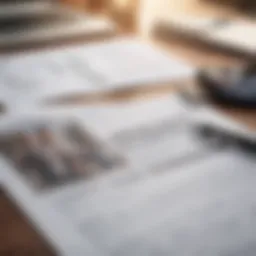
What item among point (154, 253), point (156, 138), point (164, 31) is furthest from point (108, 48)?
point (154, 253)

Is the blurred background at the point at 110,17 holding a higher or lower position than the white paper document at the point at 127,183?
higher

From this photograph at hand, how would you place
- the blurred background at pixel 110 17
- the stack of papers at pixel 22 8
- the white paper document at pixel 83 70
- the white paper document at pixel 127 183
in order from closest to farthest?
the white paper document at pixel 127 183
the white paper document at pixel 83 70
the blurred background at pixel 110 17
the stack of papers at pixel 22 8

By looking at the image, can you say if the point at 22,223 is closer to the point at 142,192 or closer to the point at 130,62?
the point at 142,192

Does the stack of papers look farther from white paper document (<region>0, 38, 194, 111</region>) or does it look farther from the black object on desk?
the black object on desk

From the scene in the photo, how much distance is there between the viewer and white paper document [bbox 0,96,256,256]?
560 millimetres

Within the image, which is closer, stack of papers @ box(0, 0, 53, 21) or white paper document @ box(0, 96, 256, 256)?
white paper document @ box(0, 96, 256, 256)

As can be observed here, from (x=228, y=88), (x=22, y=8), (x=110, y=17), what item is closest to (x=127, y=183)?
(x=228, y=88)

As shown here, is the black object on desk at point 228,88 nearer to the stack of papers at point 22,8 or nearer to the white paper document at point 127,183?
the white paper document at point 127,183

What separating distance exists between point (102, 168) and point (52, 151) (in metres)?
0.07

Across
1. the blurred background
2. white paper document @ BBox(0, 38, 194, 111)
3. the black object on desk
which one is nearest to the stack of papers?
the blurred background

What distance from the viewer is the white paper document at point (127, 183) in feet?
1.84

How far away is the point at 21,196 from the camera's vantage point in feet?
1.98

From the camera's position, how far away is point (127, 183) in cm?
64

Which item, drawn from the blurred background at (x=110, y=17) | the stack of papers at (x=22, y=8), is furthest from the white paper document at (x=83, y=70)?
the stack of papers at (x=22, y=8)
